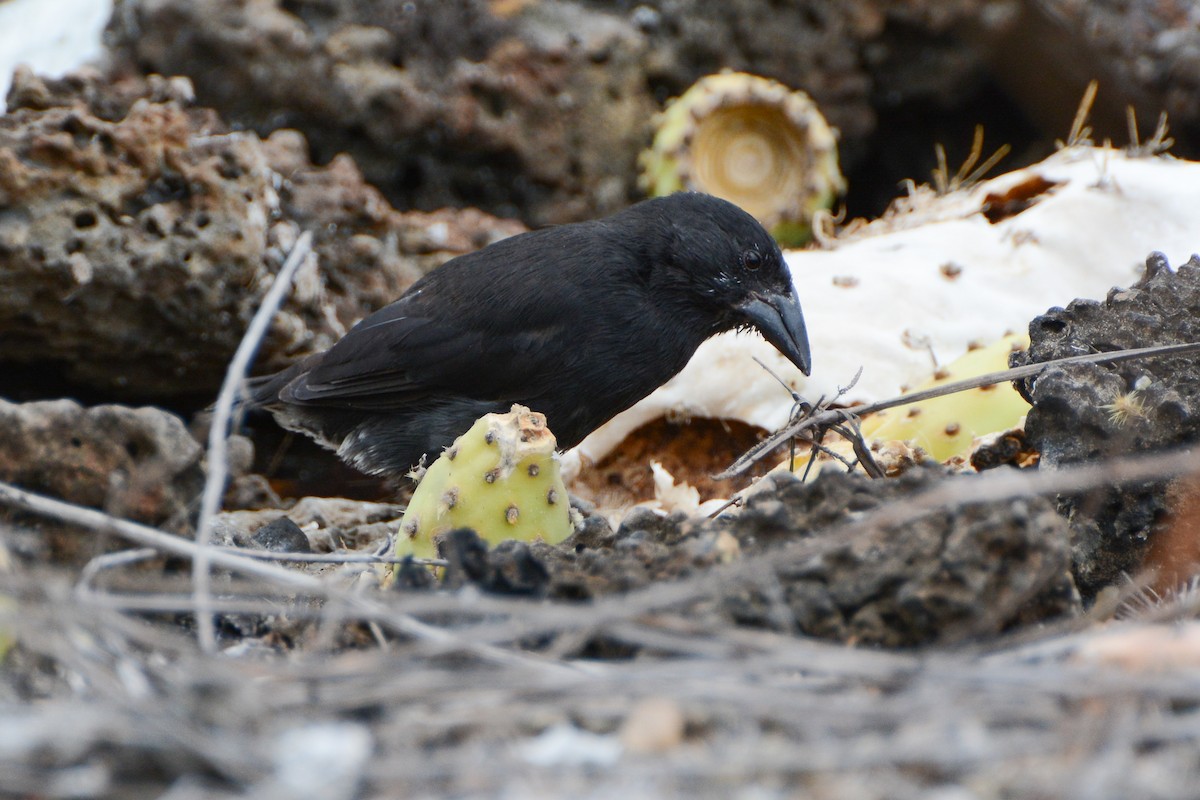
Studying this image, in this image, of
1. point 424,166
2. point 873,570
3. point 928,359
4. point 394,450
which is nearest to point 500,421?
point 873,570

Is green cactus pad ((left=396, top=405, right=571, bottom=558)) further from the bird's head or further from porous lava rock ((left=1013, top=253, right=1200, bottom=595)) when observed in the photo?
the bird's head

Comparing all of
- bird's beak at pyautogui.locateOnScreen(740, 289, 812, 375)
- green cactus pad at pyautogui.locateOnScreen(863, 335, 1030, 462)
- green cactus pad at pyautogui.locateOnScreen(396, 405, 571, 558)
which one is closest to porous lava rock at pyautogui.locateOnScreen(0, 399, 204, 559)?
green cactus pad at pyautogui.locateOnScreen(396, 405, 571, 558)

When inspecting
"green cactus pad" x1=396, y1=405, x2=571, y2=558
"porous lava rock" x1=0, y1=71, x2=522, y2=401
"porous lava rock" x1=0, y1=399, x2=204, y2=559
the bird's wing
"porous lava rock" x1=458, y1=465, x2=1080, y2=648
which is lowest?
"porous lava rock" x1=458, y1=465, x2=1080, y2=648

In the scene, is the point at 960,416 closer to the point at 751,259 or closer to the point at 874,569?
the point at 751,259

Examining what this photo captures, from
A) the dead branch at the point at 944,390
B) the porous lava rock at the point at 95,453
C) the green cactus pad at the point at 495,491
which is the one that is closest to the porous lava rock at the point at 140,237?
the porous lava rock at the point at 95,453

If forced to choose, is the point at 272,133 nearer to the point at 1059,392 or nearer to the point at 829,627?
the point at 1059,392

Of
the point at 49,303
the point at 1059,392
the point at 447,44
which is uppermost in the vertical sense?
the point at 447,44

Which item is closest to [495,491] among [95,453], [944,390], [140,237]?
[944,390]
